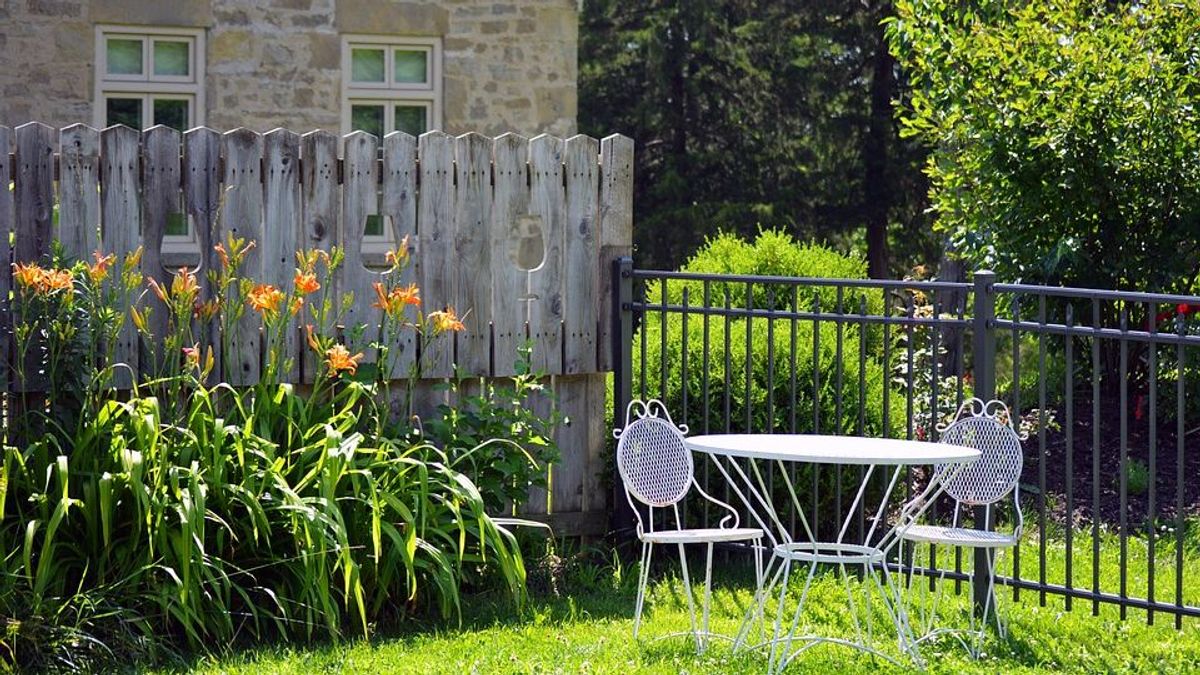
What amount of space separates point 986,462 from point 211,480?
2790mm

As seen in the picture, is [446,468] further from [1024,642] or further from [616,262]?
[1024,642]

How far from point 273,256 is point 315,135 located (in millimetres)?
524

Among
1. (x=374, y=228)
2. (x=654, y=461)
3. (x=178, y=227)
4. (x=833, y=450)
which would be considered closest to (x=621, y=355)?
(x=654, y=461)

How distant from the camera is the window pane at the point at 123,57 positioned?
11.7m

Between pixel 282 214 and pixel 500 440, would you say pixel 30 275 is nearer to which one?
pixel 282 214

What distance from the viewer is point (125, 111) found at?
38.8ft

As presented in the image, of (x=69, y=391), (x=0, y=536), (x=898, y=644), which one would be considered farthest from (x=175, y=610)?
(x=898, y=644)

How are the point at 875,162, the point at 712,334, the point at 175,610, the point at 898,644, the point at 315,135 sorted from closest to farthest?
the point at 175,610 < the point at 898,644 < the point at 315,135 < the point at 712,334 < the point at 875,162

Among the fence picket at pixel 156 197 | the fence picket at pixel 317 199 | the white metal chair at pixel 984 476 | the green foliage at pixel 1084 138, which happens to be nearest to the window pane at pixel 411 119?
the green foliage at pixel 1084 138

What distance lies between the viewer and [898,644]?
210 inches

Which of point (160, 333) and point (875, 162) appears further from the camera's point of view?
point (875, 162)

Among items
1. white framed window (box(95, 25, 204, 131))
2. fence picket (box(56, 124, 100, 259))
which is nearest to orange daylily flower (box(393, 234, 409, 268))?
fence picket (box(56, 124, 100, 259))

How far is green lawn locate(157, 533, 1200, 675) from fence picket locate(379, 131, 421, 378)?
110 cm

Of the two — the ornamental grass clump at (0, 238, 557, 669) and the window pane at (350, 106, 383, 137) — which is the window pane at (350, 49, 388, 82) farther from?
the ornamental grass clump at (0, 238, 557, 669)
